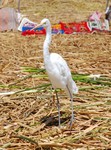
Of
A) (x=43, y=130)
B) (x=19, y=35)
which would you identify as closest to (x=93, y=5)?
(x=19, y=35)

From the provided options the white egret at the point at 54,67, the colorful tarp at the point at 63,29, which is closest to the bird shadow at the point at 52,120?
the white egret at the point at 54,67

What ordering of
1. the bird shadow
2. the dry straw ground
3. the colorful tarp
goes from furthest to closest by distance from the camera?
the colorful tarp → the bird shadow → the dry straw ground

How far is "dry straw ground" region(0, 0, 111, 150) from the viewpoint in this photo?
176 inches

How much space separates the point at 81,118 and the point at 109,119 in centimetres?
35

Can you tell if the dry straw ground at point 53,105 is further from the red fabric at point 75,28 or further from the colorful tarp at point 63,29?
the red fabric at point 75,28

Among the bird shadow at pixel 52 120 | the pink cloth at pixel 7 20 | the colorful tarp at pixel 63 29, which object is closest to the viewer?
the bird shadow at pixel 52 120

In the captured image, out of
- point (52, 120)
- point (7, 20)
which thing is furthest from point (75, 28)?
point (52, 120)

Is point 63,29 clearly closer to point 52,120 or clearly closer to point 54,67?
point 52,120

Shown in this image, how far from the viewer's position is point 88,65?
7402 millimetres

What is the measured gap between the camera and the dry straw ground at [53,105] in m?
4.46

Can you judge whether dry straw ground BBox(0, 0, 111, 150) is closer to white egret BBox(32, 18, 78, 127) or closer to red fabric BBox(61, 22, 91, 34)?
white egret BBox(32, 18, 78, 127)

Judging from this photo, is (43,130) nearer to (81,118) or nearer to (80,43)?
(81,118)

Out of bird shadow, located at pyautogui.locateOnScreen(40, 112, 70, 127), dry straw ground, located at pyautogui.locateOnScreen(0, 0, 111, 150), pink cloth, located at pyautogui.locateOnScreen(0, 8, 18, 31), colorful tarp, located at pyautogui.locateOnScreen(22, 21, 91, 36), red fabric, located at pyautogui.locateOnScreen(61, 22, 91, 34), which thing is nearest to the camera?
dry straw ground, located at pyautogui.locateOnScreen(0, 0, 111, 150)

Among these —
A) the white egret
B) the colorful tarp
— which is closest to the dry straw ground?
the white egret
